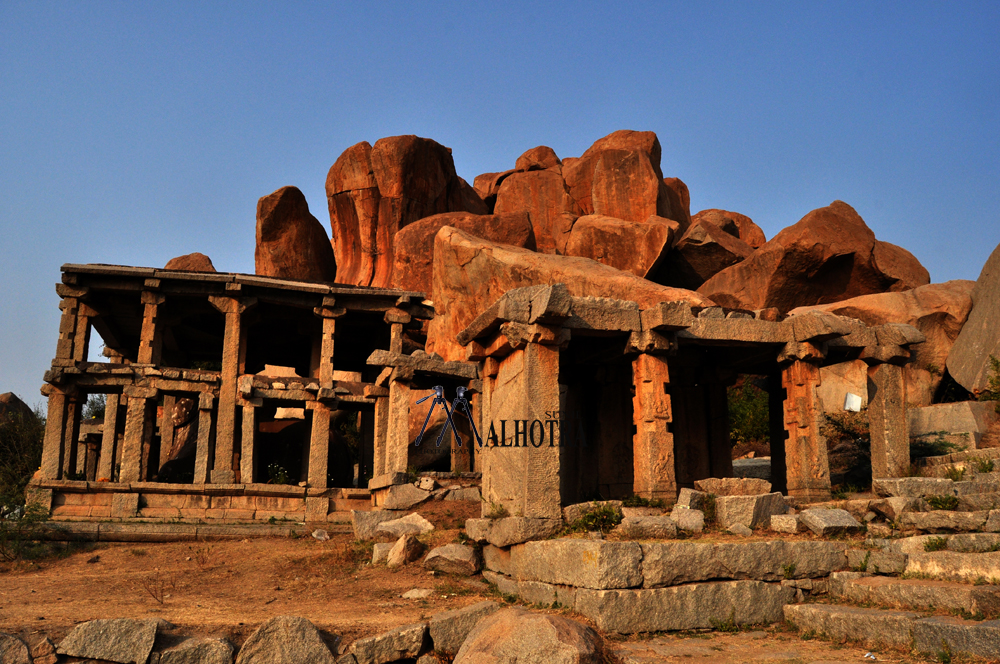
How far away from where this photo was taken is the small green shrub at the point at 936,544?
7617 mm

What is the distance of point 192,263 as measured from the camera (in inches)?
1394

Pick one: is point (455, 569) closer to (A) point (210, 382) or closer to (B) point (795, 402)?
(B) point (795, 402)

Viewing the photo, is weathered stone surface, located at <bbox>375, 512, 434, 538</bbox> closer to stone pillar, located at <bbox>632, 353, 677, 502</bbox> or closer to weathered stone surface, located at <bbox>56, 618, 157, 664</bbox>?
stone pillar, located at <bbox>632, 353, 677, 502</bbox>

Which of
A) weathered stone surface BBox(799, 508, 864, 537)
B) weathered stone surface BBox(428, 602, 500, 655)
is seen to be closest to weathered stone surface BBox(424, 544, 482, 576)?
weathered stone surface BBox(428, 602, 500, 655)

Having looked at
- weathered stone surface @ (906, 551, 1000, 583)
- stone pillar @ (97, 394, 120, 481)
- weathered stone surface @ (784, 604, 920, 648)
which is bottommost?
weathered stone surface @ (784, 604, 920, 648)

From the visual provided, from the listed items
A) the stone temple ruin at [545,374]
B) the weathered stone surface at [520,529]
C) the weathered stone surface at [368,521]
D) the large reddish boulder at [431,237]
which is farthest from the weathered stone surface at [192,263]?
the weathered stone surface at [520,529]

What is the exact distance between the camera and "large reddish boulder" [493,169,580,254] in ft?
116

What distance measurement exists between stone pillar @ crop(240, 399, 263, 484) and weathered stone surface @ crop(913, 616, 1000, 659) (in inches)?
645

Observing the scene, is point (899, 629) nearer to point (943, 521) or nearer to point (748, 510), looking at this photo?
point (943, 521)

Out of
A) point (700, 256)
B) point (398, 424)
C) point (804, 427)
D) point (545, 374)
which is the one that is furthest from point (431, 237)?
point (545, 374)

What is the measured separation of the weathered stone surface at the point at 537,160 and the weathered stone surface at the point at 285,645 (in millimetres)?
33632

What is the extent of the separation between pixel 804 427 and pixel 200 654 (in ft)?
30.4

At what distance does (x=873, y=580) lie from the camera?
7.68 metres

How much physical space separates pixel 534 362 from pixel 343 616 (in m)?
3.77
